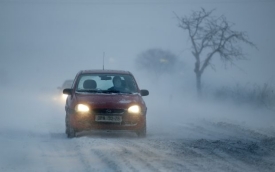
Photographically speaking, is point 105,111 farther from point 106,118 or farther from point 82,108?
point 82,108

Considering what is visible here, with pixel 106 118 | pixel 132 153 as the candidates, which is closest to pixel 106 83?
pixel 106 118

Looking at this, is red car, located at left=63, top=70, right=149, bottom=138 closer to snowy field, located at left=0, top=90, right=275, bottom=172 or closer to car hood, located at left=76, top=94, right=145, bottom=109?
car hood, located at left=76, top=94, right=145, bottom=109

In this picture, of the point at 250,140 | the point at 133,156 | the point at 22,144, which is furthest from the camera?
the point at 250,140

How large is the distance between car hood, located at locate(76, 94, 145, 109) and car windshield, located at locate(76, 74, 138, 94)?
0.58 meters

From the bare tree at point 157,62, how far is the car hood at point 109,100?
87889 mm

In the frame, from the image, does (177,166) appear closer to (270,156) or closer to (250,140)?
(270,156)

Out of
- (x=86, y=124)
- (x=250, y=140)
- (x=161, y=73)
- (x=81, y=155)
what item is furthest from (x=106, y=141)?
(x=161, y=73)

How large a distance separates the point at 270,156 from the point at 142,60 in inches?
4124

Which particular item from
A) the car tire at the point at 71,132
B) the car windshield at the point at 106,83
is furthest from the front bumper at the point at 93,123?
the car windshield at the point at 106,83

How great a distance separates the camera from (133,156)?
11.0 metres

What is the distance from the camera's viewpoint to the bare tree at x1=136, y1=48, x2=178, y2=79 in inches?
4208

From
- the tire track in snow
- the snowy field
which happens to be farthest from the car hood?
the tire track in snow

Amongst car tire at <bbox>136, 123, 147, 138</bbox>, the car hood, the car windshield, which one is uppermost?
the car windshield

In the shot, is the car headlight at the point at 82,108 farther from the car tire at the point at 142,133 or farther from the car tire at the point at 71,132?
the car tire at the point at 142,133
